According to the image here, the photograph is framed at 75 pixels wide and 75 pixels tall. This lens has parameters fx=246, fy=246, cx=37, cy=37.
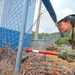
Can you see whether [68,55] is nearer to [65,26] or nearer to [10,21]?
[65,26]

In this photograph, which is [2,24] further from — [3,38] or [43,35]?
[43,35]

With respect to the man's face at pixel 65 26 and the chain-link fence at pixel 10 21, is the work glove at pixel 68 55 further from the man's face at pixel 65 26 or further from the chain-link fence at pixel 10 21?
the chain-link fence at pixel 10 21

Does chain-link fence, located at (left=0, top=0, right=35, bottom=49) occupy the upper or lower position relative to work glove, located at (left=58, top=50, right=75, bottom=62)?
upper

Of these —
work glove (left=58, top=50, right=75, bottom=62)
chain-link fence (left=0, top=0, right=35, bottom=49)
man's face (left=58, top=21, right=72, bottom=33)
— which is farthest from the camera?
work glove (left=58, top=50, right=75, bottom=62)

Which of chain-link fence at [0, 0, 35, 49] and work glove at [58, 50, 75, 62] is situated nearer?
chain-link fence at [0, 0, 35, 49]

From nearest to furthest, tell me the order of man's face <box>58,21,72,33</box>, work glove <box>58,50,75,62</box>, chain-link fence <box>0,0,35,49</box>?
man's face <box>58,21,72,33</box> < chain-link fence <box>0,0,35,49</box> < work glove <box>58,50,75,62</box>

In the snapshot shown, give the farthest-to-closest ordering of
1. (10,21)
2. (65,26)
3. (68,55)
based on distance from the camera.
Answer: (68,55)
(10,21)
(65,26)

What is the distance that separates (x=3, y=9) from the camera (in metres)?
4.49

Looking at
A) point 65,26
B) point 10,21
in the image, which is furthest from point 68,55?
point 10,21

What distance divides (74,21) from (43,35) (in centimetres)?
234

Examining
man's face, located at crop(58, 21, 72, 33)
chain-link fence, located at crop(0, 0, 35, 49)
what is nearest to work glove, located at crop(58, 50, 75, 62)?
man's face, located at crop(58, 21, 72, 33)

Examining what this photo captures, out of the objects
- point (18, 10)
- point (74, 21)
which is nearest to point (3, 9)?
point (18, 10)

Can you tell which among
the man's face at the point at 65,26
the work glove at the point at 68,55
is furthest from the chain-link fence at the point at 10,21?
the work glove at the point at 68,55

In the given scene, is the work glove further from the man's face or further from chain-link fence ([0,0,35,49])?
chain-link fence ([0,0,35,49])
